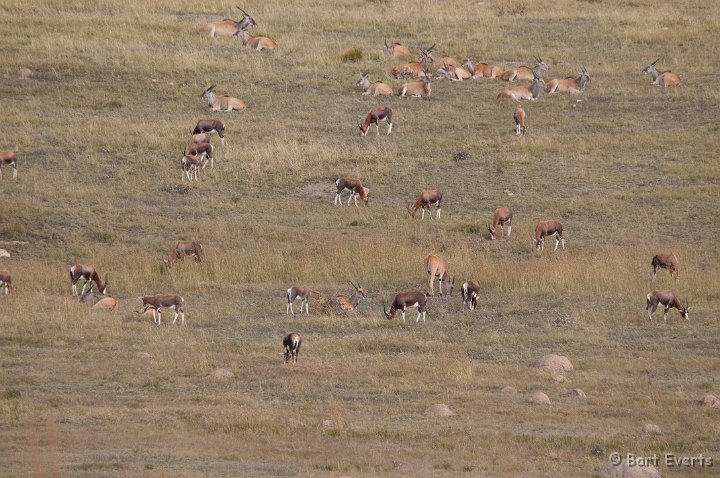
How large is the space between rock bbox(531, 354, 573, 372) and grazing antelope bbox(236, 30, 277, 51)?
2388cm

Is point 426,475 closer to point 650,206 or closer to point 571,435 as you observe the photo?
point 571,435

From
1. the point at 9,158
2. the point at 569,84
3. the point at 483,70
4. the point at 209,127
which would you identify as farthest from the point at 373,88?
the point at 9,158

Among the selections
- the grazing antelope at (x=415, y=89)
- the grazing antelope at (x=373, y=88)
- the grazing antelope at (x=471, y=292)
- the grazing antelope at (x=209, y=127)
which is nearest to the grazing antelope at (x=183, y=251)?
the grazing antelope at (x=471, y=292)

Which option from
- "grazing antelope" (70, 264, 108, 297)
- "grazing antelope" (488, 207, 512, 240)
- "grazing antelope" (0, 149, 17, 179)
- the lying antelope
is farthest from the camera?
"grazing antelope" (0, 149, 17, 179)

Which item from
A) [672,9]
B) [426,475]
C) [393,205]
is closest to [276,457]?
[426,475]

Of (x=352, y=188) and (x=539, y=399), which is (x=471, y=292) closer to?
(x=539, y=399)

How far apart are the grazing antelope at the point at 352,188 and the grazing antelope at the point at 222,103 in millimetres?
7086

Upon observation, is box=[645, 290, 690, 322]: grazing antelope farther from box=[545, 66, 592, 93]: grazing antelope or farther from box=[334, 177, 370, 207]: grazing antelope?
box=[545, 66, 592, 93]: grazing antelope

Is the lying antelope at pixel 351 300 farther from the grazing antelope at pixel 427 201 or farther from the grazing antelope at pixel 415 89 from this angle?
the grazing antelope at pixel 415 89

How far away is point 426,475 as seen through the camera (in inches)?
611

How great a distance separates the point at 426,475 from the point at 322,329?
768 centimetres

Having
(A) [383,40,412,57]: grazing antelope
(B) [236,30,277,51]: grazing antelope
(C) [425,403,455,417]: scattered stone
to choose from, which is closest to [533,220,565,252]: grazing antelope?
(C) [425,403,455,417]: scattered stone

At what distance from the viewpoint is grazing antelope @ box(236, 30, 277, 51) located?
42.7 meters

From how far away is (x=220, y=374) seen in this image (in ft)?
64.6
